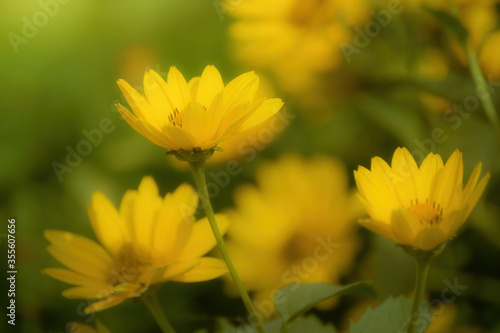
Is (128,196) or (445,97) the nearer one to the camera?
(128,196)

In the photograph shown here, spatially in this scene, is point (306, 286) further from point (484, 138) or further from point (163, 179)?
point (163, 179)

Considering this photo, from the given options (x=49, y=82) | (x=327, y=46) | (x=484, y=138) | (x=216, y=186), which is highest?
(x=49, y=82)

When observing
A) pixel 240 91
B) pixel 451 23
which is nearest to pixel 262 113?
pixel 240 91

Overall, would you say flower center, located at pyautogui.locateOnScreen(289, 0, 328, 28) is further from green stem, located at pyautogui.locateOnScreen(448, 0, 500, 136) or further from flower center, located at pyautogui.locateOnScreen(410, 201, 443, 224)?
flower center, located at pyautogui.locateOnScreen(410, 201, 443, 224)

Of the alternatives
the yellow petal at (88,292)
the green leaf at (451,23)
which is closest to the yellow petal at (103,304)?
the yellow petal at (88,292)

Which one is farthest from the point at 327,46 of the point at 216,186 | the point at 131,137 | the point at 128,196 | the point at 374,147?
the point at 128,196

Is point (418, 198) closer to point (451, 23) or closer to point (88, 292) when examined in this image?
point (88, 292)

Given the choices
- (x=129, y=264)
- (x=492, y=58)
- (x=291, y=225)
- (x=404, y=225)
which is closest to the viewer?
(x=404, y=225)
